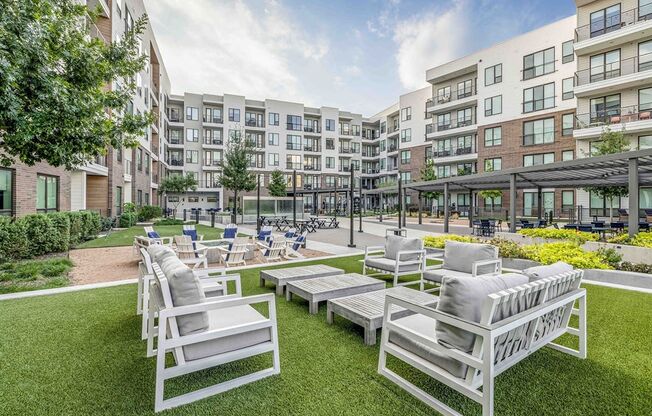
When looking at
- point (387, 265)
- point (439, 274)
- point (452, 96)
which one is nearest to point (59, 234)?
point (387, 265)

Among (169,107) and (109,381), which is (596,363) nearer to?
(109,381)

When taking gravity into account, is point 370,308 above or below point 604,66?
below

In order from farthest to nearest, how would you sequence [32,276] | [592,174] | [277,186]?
[277,186] < [592,174] < [32,276]

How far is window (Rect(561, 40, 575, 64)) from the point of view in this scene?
2692 cm

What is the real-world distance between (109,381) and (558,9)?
36968mm

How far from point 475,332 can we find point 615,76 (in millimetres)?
28957

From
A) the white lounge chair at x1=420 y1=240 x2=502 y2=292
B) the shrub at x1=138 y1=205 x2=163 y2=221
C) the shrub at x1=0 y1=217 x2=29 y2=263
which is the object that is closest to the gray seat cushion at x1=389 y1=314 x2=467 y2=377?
the white lounge chair at x1=420 y1=240 x2=502 y2=292

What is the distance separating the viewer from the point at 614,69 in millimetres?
22500

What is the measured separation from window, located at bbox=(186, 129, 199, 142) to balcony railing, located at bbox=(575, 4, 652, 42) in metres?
41.6

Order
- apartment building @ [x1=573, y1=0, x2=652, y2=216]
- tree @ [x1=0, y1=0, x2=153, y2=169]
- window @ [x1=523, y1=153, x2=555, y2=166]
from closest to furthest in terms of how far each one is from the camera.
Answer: tree @ [x1=0, y1=0, x2=153, y2=169] < apartment building @ [x1=573, y1=0, x2=652, y2=216] < window @ [x1=523, y1=153, x2=555, y2=166]

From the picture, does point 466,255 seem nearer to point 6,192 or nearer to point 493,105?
point 6,192

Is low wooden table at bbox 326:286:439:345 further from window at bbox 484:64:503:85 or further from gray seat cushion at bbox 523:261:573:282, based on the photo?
window at bbox 484:64:503:85

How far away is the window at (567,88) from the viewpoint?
2672cm

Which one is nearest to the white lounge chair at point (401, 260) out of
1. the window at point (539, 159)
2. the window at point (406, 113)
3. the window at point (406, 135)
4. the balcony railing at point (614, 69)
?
the balcony railing at point (614, 69)
